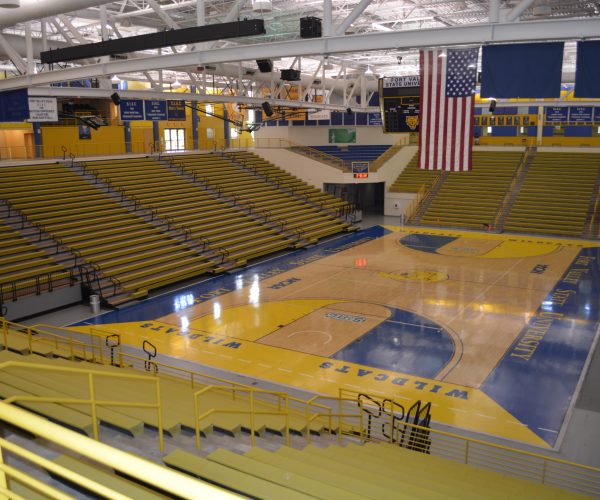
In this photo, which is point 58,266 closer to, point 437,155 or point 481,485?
point 437,155

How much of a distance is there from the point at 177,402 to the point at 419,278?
1422cm

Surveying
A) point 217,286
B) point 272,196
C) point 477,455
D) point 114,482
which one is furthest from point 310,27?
point 272,196

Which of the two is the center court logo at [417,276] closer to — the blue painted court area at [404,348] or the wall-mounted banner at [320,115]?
the blue painted court area at [404,348]

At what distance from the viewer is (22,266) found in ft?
57.8

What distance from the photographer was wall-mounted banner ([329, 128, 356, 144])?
132 ft

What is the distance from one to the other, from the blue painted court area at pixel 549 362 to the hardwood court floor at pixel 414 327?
35mm

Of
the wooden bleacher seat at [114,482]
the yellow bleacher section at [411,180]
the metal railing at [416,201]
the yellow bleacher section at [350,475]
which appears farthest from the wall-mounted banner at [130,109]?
the wooden bleacher seat at [114,482]

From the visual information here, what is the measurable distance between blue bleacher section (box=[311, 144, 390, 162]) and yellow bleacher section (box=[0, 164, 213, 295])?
17.7m

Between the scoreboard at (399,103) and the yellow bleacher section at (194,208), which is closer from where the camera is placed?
the scoreboard at (399,103)

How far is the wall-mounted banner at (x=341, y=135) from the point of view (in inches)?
1587

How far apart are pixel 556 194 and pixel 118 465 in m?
32.9

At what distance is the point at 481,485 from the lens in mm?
6762

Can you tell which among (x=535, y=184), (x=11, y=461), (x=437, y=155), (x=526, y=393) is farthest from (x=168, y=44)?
(x=535, y=184)

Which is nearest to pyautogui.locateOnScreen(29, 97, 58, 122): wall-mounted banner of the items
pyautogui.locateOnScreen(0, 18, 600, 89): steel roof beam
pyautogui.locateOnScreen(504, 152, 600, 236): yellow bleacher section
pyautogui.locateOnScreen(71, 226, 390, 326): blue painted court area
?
pyautogui.locateOnScreen(0, 18, 600, 89): steel roof beam
